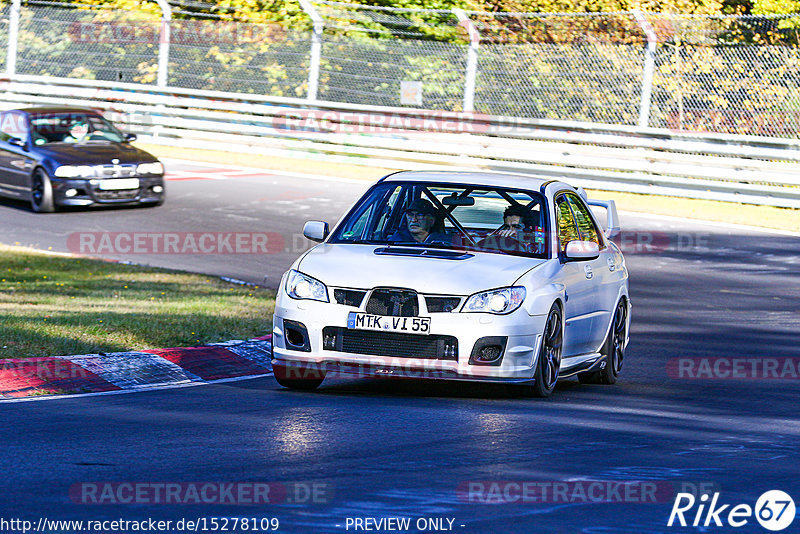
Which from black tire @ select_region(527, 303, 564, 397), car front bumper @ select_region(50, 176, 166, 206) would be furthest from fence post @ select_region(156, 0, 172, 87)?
black tire @ select_region(527, 303, 564, 397)

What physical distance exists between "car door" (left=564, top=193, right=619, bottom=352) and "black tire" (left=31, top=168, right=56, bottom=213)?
10928 mm

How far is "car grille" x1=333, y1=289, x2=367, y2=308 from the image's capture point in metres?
8.94

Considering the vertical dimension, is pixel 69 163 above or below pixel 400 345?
below

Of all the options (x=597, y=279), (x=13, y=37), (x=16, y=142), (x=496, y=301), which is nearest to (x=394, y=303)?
(x=496, y=301)

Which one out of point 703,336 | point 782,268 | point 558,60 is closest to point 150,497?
point 703,336

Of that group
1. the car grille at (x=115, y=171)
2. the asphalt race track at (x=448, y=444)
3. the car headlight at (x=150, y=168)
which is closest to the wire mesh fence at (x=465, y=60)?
the car headlight at (x=150, y=168)

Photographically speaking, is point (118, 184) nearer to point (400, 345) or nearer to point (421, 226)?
point (421, 226)

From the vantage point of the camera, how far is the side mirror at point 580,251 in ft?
31.6

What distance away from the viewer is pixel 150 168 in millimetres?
20438

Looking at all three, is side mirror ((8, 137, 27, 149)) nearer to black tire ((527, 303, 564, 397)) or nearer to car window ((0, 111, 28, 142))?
A: car window ((0, 111, 28, 142))

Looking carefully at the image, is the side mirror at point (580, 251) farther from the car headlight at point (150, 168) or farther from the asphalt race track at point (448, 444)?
the car headlight at point (150, 168)

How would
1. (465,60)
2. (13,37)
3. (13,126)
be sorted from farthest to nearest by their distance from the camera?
(13,37) < (465,60) < (13,126)

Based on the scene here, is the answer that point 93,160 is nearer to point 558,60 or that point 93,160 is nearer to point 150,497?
point 558,60

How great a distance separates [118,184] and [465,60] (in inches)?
316
